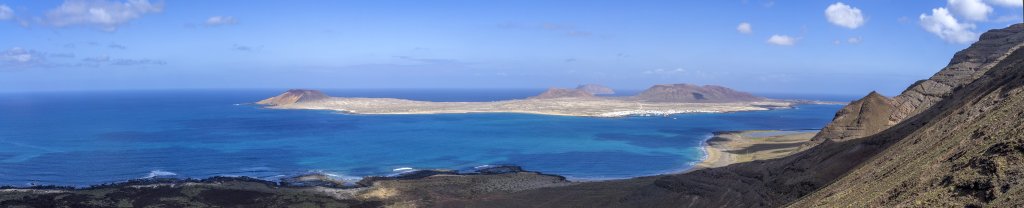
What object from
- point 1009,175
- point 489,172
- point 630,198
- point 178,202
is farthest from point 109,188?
point 1009,175

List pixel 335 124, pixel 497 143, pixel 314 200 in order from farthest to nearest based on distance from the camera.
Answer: pixel 335 124 → pixel 497 143 → pixel 314 200

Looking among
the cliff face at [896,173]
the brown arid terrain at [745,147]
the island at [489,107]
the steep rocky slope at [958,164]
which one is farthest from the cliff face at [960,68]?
the island at [489,107]

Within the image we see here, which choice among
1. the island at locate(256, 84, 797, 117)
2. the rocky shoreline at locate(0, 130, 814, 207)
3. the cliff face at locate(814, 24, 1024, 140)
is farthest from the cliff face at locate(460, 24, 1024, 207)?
the island at locate(256, 84, 797, 117)

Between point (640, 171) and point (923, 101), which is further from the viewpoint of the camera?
point (640, 171)

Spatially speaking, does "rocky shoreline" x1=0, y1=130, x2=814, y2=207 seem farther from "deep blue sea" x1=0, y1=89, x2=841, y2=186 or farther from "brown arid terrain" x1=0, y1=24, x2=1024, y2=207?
"deep blue sea" x1=0, y1=89, x2=841, y2=186

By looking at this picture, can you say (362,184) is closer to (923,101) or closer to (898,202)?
(898,202)

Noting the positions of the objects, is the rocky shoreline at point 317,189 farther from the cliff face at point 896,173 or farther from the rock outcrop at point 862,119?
the rock outcrop at point 862,119
